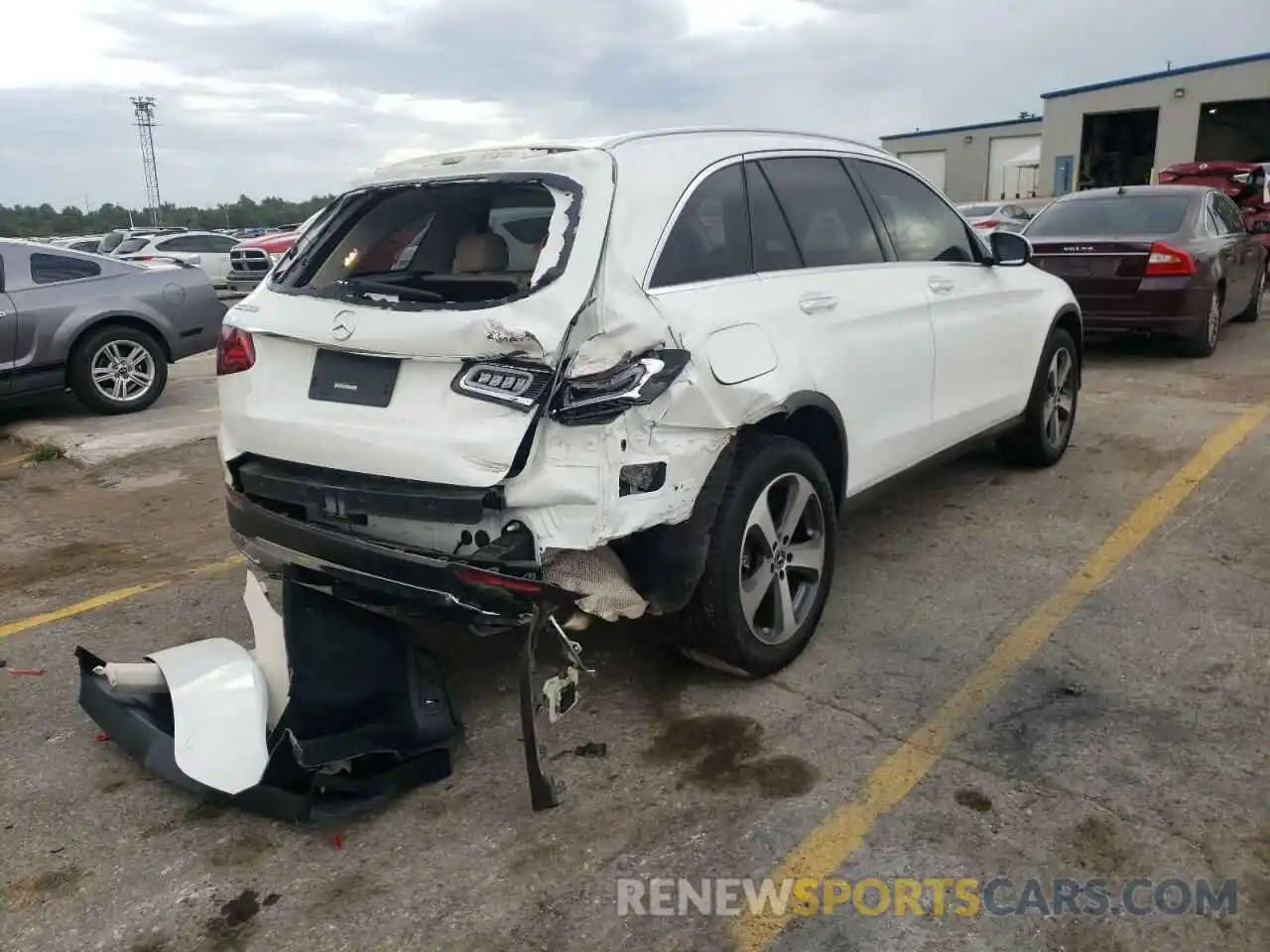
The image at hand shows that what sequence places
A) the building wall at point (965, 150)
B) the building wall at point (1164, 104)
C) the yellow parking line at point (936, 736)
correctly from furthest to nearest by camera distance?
the building wall at point (965, 150), the building wall at point (1164, 104), the yellow parking line at point (936, 736)

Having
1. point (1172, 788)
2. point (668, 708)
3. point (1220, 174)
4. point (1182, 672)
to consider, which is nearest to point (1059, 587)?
point (1182, 672)

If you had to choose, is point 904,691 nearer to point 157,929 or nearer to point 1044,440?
point 157,929

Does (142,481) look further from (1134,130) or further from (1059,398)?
(1134,130)

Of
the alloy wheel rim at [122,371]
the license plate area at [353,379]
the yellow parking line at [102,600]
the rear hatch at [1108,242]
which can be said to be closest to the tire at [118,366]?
the alloy wheel rim at [122,371]

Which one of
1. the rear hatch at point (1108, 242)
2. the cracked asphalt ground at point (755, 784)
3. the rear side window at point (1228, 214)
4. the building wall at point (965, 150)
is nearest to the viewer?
the cracked asphalt ground at point (755, 784)

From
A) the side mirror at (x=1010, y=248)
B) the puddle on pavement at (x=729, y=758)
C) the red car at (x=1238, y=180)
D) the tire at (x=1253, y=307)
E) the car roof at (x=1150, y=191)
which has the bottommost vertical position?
the puddle on pavement at (x=729, y=758)

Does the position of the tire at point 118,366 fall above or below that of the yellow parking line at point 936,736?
above

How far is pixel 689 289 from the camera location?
315 centimetres

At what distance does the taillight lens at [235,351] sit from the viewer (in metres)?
3.36

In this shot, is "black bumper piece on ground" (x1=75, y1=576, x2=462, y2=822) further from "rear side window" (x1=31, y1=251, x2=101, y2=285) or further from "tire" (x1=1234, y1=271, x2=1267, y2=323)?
"tire" (x1=1234, y1=271, x2=1267, y2=323)

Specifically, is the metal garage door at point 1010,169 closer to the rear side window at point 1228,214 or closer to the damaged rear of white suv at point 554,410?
the rear side window at point 1228,214

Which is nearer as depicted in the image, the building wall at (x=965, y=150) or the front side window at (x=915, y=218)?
the front side window at (x=915, y=218)

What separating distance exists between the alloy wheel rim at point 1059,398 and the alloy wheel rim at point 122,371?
7191mm

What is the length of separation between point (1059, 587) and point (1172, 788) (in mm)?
1511
